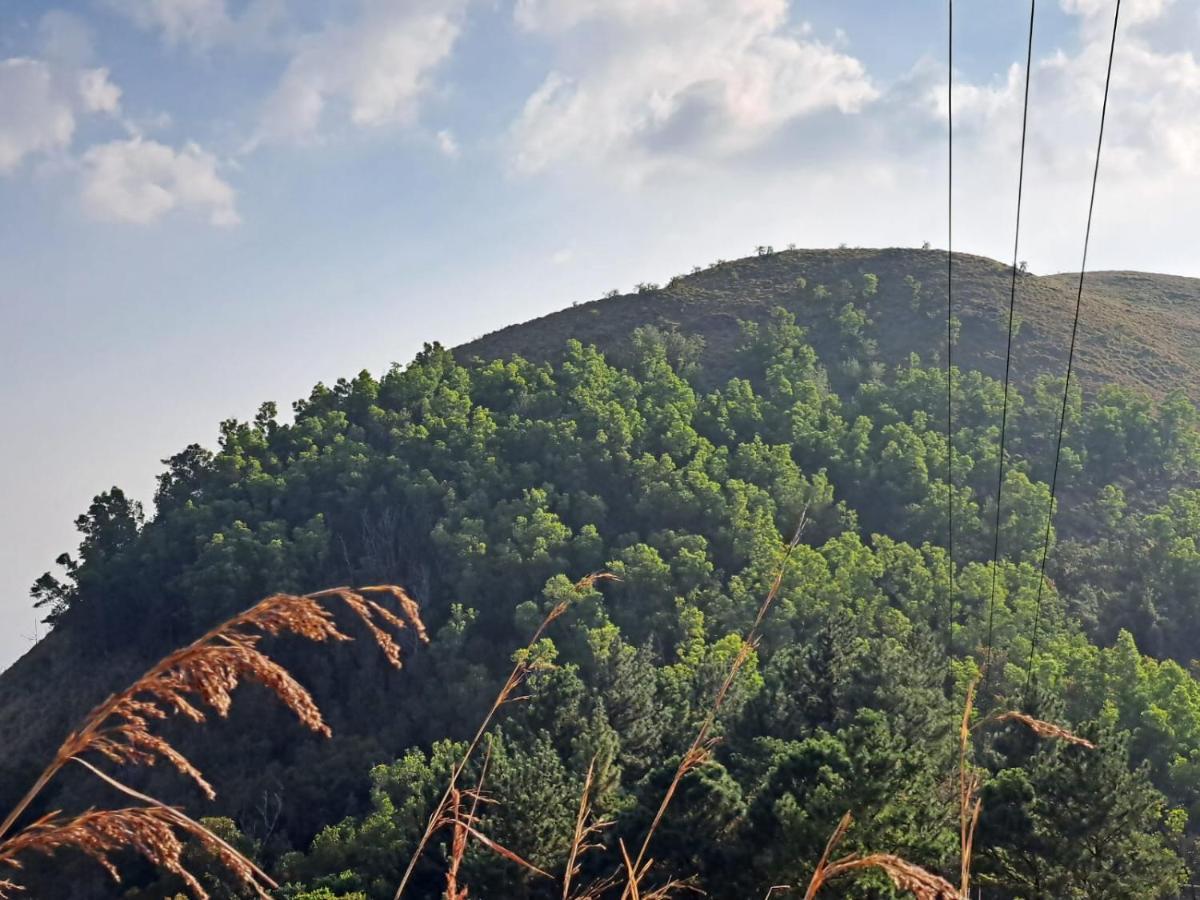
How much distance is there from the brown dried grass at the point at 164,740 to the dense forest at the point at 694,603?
73.2ft

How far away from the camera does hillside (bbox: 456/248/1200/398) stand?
283ft

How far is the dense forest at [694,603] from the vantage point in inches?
1074

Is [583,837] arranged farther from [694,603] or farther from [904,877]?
[694,603]

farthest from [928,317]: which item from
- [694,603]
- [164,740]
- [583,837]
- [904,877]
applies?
[164,740]

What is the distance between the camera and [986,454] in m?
67.9

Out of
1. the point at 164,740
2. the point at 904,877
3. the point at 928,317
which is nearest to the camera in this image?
the point at 164,740

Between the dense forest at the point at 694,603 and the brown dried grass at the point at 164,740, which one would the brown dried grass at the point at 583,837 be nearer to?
the brown dried grass at the point at 164,740

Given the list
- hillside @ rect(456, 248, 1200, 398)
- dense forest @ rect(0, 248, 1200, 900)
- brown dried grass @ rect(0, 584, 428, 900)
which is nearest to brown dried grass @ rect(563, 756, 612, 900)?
brown dried grass @ rect(0, 584, 428, 900)

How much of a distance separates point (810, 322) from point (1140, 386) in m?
25.4

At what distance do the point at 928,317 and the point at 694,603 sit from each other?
44956mm

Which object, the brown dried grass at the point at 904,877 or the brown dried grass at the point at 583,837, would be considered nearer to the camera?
the brown dried grass at the point at 904,877

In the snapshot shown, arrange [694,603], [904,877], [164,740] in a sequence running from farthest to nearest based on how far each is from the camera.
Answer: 1. [694,603]
2. [904,877]
3. [164,740]

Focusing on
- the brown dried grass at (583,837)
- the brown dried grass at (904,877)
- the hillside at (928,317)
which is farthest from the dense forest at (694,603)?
the brown dried grass at (904,877)

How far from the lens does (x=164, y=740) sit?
2.34m
